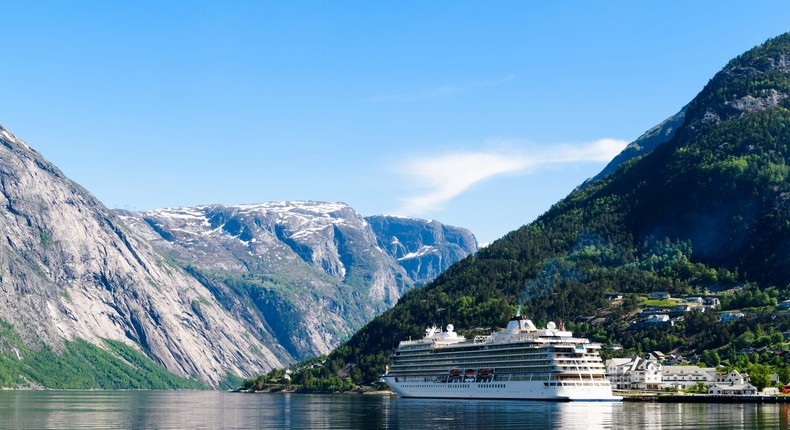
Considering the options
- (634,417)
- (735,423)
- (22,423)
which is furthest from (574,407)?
(22,423)

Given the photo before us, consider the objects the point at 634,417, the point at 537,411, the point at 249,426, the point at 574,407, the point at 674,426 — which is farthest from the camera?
the point at 574,407

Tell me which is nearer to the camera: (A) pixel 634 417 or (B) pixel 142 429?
(B) pixel 142 429

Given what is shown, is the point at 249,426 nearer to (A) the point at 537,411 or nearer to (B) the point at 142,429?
(B) the point at 142,429

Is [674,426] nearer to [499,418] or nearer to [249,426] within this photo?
[499,418]

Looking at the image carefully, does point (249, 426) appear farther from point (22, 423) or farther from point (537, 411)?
point (537, 411)

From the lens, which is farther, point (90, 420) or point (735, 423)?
point (90, 420)

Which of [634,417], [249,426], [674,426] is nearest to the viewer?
[674,426]

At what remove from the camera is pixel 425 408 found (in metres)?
198

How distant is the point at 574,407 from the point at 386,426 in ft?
198

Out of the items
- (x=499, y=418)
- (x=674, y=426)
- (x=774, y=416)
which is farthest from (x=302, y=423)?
(x=774, y=416)

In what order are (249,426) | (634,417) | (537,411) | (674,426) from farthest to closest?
(537,411) < (634,417) < (249,426) < (674,426)

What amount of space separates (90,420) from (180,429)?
33.0 m

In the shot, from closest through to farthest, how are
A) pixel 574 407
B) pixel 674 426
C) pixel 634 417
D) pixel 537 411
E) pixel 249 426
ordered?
pixel 674 426, pixel 249 426, pixel 634 417, pixel 537 411, pixel 574 407

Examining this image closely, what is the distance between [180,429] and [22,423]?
Result: 104 ft
